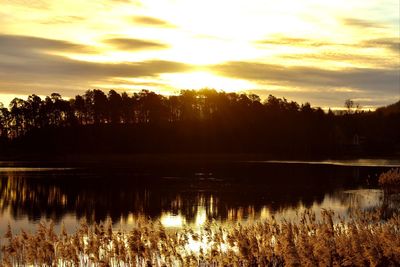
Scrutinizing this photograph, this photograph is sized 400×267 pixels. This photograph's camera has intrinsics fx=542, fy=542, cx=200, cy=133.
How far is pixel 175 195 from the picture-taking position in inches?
2509

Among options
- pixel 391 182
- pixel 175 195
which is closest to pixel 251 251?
pixel 175 195

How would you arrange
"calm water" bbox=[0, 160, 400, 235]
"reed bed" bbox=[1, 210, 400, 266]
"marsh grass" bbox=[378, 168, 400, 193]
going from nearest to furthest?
"reed bed" bbox=[1, 210, 400, 266] < "calm water" bbox=[0, 160, 400, 235] < "marsh grass" bbox=[378, 168, 400, 193]

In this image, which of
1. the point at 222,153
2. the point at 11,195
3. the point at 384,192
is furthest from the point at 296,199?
the point at 222,153

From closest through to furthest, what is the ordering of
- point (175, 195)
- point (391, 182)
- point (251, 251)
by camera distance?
point (251, 251) → point (175, 195) → point (391, 182)

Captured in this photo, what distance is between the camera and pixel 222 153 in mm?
172500

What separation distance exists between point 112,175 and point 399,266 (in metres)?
70.7

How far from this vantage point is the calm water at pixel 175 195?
162ft

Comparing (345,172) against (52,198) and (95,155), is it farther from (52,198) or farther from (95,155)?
(95,155)

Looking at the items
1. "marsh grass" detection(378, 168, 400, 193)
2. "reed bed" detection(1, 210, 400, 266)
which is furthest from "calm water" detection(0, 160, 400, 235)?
"reed bed" detection(1, 210, 400, 266)

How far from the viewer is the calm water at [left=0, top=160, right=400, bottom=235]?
49.3 m

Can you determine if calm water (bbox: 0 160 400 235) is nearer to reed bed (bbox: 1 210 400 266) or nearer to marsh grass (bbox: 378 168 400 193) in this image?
marsh grass (bbox: 378 168 400 193)

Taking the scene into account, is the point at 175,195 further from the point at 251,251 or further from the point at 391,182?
the point at 251,251

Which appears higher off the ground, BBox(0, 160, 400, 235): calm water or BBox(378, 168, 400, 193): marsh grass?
BBox(378, 168, 400, 193): marsh grass

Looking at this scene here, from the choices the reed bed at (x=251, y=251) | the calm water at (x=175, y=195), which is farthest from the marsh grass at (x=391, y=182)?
the reed bed at (x=251, y=251)
